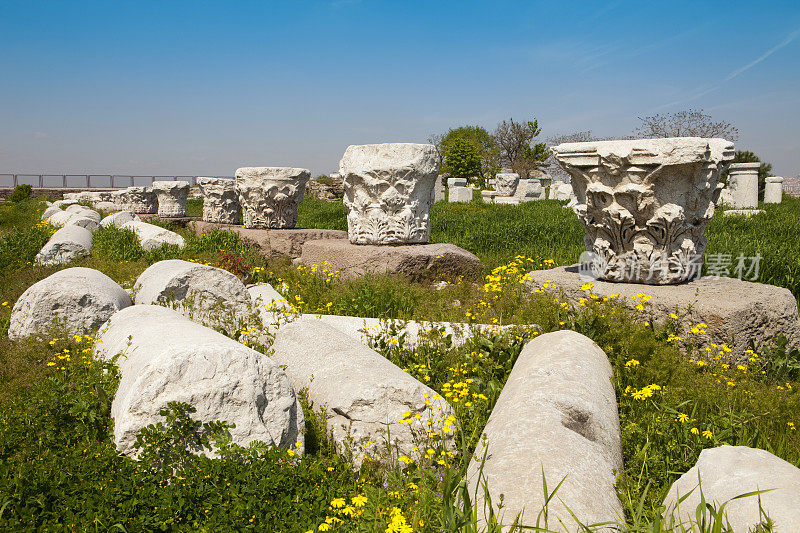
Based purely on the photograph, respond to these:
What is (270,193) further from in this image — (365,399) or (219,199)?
(365,399)

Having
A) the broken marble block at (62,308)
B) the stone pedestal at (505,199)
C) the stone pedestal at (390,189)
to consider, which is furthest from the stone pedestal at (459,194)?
the broken marble block at (62,308)

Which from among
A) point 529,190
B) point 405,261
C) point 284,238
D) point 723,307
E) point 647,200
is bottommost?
point 723,307

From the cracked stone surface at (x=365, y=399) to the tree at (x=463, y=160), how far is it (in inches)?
1545

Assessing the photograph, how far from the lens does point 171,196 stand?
52.6 feet

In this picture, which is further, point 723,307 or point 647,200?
point 647,200

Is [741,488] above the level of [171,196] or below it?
below

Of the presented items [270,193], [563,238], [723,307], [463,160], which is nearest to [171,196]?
[270,193]

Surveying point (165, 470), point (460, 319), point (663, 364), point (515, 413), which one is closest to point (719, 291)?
point (663, 364)

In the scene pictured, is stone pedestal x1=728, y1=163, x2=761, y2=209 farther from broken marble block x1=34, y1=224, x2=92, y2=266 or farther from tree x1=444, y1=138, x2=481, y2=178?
tree x1=444, y1=138, x2=481, y2=178

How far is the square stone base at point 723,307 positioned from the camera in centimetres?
447

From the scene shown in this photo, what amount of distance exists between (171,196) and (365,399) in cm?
1460

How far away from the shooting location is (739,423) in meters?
3.26

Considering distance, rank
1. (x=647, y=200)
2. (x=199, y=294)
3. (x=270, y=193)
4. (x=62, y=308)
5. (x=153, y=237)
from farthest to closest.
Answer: (x=270, y=193)
(x=153, y=237)
(x=199, y=294)
(x=62, y=308)
(x=647, y=200)

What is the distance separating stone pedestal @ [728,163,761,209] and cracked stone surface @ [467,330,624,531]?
61.4 feet
